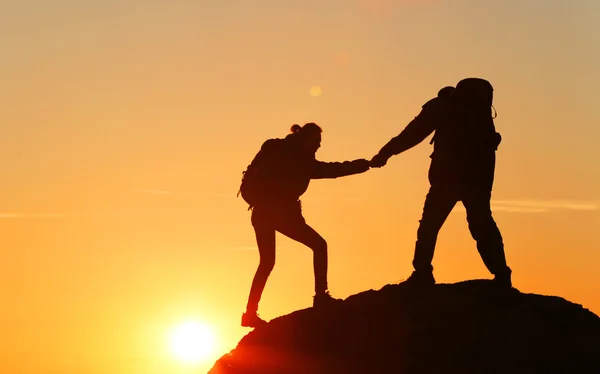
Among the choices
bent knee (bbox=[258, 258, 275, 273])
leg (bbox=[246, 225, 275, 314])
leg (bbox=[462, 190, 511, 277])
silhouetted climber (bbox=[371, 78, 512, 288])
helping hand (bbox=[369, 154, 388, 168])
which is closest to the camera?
silhouetted climber (bbox=[371, 78, 512, 288])

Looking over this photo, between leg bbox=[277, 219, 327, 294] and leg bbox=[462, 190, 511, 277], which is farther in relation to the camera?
leg bbox=[277, 219, 327, 294]

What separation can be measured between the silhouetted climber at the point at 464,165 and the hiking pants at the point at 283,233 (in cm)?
174

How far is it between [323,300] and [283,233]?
1.40 meters

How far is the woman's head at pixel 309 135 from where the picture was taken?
15.9 m

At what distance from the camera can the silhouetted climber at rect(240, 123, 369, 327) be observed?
1588 centimetres

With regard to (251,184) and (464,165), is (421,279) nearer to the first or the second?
(464,165)

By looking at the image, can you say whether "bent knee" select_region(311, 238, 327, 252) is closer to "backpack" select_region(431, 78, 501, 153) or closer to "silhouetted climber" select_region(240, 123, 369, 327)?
"silhouetted climber" select_region(240, 123, 369, 327)

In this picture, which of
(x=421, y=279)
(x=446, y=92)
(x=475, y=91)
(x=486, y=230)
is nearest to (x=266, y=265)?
(x=421, y=279)

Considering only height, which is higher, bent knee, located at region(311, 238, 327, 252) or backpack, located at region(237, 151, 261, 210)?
backpack, located at region(237, 151, 261, 210)

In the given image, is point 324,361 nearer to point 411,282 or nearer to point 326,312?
point 326,312

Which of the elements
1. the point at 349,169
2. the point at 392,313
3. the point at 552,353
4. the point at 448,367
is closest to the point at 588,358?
the point at 552,353

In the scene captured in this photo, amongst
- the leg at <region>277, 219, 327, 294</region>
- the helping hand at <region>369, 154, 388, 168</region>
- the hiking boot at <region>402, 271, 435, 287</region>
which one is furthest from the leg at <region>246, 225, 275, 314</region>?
the hiking boot at <region>402, 271, 435, 287</region>

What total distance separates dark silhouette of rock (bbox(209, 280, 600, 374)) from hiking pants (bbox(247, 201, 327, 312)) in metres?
0.72

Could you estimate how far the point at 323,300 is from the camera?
1605cm
